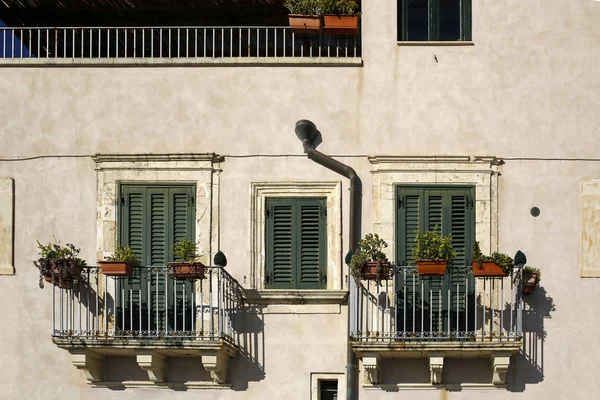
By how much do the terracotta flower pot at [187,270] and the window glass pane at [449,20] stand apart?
162 inches

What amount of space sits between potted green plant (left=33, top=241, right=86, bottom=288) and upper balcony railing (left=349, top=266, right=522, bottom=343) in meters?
3.23

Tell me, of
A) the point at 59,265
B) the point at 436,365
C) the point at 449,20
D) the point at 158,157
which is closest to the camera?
the point at 436,365

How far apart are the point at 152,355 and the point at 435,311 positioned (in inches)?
131

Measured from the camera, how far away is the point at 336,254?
18.1 meters

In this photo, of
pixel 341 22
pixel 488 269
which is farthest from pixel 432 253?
pixel 341 22

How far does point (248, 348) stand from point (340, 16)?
13.5 ft

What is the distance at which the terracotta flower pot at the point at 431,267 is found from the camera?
56.7 feet

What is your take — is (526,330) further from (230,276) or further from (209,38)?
(209,38)

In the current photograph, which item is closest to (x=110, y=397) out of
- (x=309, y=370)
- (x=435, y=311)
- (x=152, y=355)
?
(x=152, y=355)

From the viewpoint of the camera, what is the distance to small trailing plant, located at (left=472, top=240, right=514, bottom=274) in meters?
17.3

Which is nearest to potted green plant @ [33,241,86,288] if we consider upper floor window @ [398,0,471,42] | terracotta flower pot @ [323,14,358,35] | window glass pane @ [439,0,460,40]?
terracotta flower pot @ [323,14,358,35]

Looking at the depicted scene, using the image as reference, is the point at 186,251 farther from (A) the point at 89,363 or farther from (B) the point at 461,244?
(B) the point at 461,244

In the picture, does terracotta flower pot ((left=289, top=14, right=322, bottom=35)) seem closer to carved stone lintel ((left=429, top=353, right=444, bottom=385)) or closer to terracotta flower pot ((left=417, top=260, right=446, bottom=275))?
terracotta flower pot ((left=417, top=260, right=446, bottom=275))

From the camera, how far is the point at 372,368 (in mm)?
17469
